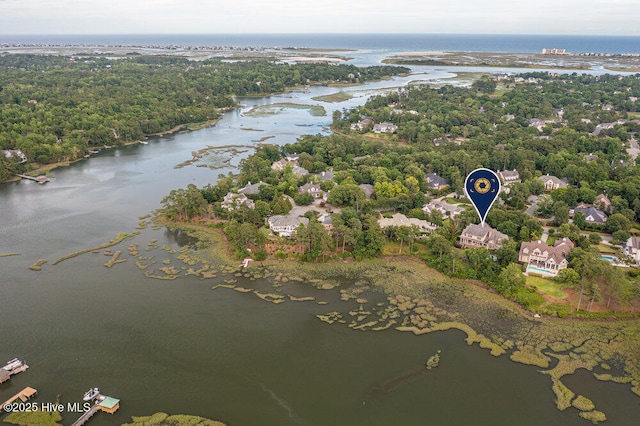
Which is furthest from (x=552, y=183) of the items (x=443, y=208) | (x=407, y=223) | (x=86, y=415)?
(x=86, y=415)

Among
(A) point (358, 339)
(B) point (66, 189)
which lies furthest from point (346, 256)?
(B) point (66, 189)

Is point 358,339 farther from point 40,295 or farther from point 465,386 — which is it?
point 40,295

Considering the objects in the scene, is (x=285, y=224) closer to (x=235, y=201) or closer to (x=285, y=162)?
(x=235, y=201)

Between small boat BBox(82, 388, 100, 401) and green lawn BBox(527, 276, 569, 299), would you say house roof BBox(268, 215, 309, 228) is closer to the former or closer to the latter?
green lawn BBox(527, 276, 569, 299)

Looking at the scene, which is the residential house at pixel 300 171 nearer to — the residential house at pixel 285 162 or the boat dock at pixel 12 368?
the residential house at pixel 285 162

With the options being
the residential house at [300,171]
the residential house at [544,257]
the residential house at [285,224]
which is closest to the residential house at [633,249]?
the residential house at [544,257]
